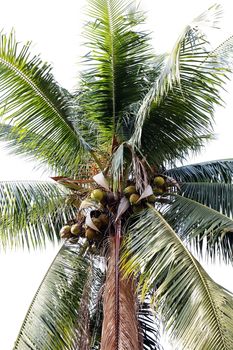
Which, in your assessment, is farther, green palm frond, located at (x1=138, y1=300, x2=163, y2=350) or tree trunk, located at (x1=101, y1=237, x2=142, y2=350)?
green palm frond, located at (x1=138, y1=300, x2=163, y2=350)

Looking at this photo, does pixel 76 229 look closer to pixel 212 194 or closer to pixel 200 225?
pixel 200 225

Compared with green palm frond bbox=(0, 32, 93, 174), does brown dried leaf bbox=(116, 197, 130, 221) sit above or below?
below

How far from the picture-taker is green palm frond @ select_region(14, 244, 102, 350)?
236 inches

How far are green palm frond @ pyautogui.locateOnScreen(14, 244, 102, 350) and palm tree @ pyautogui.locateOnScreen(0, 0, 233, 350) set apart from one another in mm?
14

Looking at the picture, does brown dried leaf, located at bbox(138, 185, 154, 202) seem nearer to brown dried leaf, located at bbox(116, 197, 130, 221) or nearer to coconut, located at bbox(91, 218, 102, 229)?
brown dried leaf, located at bbox(116, 197, 130, 221)

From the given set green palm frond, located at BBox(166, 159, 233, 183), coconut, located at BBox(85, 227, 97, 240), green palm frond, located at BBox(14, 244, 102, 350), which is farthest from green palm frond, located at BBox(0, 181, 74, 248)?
green palm frond, located at BBox(166, 159, 233, 183)

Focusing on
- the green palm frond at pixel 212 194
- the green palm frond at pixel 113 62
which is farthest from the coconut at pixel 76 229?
the green palm frond at pixel 212 194

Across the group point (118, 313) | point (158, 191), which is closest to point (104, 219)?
point (158, 191)

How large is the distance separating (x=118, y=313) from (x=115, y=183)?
4.72 feet

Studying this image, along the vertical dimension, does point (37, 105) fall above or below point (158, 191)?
above

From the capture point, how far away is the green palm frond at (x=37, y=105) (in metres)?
6.82

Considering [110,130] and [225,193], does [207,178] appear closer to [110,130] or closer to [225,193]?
[225,193]

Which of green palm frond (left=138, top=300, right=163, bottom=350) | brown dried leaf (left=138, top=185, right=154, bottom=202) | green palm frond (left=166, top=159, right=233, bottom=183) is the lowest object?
green palm frond (left=138, top=300, right=163, bottom=350)

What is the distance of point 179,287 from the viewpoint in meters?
5.27
